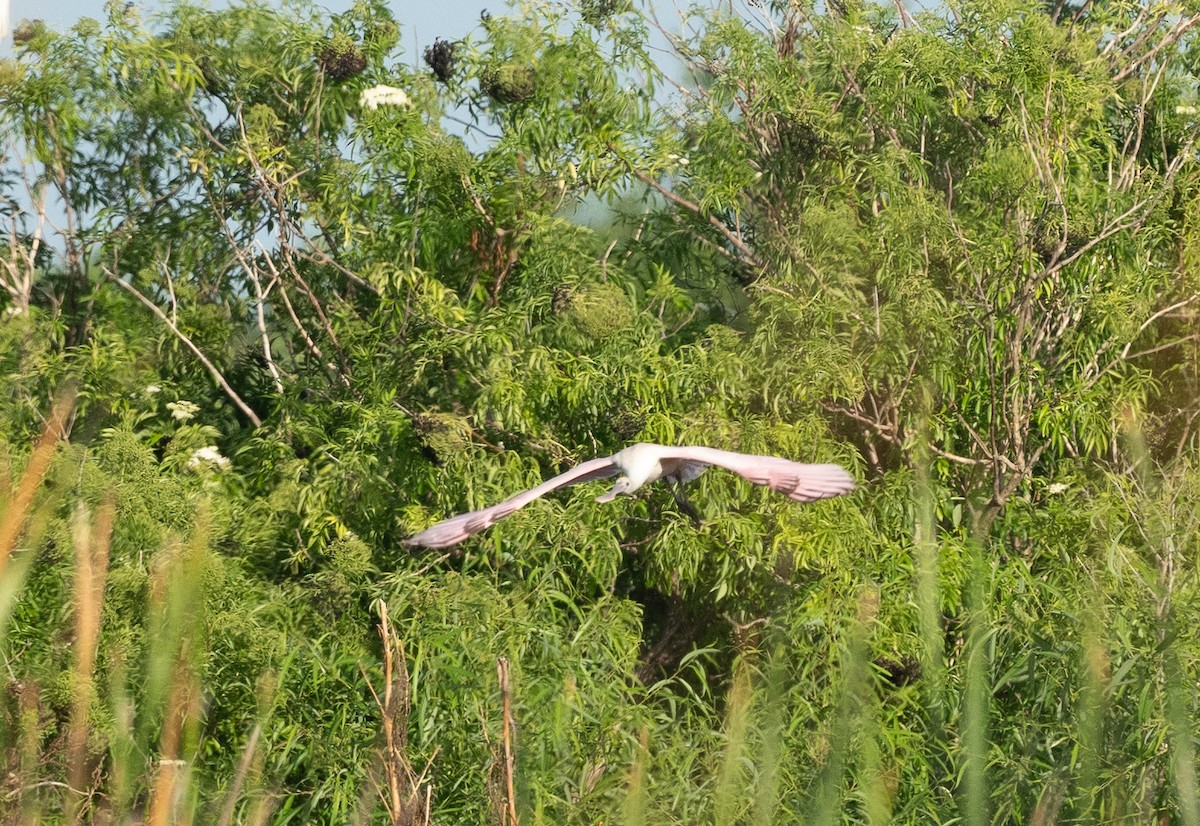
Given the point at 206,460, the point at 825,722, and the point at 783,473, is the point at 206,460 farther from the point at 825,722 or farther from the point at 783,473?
the point at 825,722

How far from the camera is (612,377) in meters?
4.85

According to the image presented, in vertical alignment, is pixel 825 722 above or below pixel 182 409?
below

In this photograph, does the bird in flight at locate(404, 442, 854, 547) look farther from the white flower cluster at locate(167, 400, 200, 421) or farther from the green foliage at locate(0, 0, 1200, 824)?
the white flower cluster at locate(167, 400, 200, 421)

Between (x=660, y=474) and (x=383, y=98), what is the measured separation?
6.43 ft

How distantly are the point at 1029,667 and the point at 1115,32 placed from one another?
3.25m

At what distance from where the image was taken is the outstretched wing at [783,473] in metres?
3.99

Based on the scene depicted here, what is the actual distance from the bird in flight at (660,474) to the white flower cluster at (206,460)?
1292 mm

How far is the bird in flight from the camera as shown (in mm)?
3990

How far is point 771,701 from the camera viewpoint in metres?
1.65

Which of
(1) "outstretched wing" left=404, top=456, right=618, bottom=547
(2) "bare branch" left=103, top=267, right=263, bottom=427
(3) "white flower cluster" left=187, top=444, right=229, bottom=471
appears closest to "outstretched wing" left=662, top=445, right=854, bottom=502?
(1) "outstretched wing" left=404, top=456, right=618, bottom=547

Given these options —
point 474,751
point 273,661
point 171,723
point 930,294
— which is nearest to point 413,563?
point 273,661

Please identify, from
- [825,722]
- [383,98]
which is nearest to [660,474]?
[825,722]

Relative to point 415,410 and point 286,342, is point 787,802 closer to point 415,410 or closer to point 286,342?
point 415,410

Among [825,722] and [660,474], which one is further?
[660,474]
